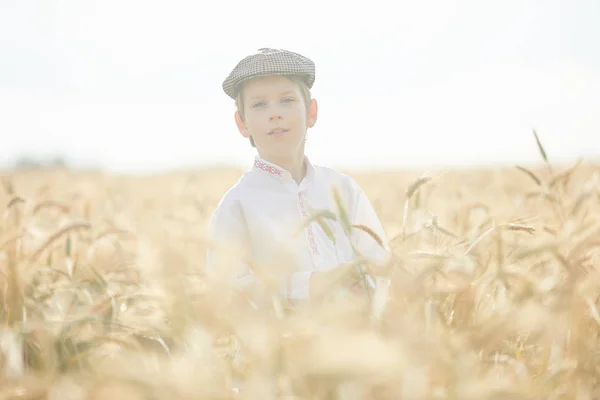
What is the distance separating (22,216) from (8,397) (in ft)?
4.96

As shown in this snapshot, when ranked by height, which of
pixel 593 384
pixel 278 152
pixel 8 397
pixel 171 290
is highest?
pixel 278 152

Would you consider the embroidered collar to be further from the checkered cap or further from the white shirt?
the checkered cap

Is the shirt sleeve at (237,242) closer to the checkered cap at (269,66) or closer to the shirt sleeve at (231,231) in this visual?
the shirt sleeve at (231,231)

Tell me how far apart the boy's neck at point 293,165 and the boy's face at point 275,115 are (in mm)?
18

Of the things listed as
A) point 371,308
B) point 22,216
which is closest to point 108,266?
point 22,216

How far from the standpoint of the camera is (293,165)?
1.77 metres

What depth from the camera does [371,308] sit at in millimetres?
966

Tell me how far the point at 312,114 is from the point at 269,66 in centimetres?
26

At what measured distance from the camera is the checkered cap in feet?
5.55

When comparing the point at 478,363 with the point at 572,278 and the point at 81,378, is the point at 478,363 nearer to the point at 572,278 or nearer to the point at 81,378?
the point at 572,278

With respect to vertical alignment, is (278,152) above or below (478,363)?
above

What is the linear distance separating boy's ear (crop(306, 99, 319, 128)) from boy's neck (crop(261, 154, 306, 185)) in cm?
14

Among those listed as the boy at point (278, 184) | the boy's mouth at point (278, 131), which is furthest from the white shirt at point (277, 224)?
the boy's mouth at point (278, 131)

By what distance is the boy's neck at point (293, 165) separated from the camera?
5.74 feet
